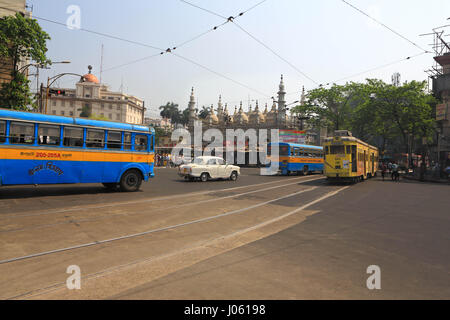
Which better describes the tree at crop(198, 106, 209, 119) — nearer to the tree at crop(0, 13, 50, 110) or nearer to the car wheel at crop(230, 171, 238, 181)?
the tree at crop(0, 13, 50, 110)

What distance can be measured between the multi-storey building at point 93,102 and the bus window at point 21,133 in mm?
80476

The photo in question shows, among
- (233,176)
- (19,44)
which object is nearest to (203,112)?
(19,44)

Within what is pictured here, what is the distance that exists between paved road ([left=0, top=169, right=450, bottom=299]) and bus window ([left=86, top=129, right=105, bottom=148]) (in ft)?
10.0

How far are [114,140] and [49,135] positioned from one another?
2467 mm

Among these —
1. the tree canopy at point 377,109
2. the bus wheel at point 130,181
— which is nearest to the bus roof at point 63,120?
the bus wheel at point 130,181

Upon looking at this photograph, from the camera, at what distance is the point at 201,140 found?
79.2 m

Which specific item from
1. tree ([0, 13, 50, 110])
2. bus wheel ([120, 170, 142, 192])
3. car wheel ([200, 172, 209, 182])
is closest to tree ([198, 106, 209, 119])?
tree ([0, 13, 50, 110])

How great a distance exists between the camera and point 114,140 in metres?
13.0

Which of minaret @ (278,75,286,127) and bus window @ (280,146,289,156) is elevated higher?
minaret @ (278,75,286,127)

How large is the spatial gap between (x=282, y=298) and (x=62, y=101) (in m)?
99.6

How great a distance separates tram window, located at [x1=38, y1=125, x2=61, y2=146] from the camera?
36.1 ft

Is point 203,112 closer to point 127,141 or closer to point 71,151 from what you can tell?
point 127,141

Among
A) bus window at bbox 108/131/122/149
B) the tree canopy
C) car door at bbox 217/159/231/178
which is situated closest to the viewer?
bus window at bbox 108/131/122/149
